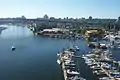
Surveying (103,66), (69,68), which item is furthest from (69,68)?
(103,66)

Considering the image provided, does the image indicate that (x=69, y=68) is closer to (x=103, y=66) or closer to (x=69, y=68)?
(x=69, y=68)

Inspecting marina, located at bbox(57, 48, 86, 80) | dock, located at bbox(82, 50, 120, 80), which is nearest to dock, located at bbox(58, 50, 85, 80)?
marina, located at bbox(57, 48, 86, 80)

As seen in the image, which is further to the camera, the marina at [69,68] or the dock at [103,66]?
the dock at [103,66]

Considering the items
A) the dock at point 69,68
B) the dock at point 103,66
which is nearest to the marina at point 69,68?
the dock at point 69,68

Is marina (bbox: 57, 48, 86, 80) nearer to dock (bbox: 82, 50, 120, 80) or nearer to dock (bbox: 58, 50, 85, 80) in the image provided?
dock (bbox: 58, 50, 85, 80)

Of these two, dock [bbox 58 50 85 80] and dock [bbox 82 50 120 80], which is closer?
dock [bbox 58 50 85 80]

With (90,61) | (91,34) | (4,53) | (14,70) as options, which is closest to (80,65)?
(90,61)

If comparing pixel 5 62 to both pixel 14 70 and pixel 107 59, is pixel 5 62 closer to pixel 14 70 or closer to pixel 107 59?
pixel 14 70

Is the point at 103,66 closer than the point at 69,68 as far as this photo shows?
A: No

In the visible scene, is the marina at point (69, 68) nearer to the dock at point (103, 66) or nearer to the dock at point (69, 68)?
the dock at point (69, 68)

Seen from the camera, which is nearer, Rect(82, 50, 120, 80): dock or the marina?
the marina

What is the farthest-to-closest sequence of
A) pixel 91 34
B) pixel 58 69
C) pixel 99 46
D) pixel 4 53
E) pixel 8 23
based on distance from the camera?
pixel 8 23 → pixel 91 34 → pixel 99 46 → pixel 4 53 → pixel 58 69
